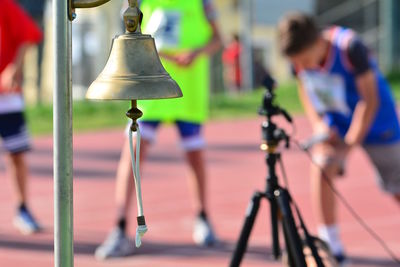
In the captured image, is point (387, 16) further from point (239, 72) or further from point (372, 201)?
point (372, 201)

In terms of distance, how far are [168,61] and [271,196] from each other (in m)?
2.24

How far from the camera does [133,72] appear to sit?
2766 millimetres

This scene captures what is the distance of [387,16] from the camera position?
24.4 metres

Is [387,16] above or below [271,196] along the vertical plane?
above

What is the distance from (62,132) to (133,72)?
292 mm

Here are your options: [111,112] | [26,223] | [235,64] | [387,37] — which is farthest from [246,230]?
[387,37]

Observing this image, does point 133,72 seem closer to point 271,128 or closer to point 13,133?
point 271,128

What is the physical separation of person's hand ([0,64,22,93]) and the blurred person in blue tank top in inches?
76.8

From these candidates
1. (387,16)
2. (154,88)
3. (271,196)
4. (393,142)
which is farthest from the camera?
(387,16)

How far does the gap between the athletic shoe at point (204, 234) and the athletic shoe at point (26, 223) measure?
1152mm

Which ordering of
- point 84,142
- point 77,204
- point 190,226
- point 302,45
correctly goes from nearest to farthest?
point 302,45 < point 190,226 < point 77,204 < point 84,142

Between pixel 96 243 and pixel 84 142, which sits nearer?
pixel 96 243

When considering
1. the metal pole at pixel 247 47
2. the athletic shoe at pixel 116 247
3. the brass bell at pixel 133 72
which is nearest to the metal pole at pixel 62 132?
the brass bell at pixel 133 72

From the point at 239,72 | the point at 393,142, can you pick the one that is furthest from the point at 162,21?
the point at 239,72
